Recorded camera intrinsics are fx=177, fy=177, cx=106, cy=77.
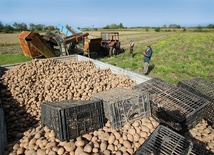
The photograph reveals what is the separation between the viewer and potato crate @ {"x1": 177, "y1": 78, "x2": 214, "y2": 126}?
4.08 meters

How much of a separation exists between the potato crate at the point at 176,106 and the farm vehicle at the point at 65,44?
6.52 meters

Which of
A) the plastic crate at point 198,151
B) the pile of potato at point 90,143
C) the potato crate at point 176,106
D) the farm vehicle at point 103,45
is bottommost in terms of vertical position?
the pile of potato at point 90,143

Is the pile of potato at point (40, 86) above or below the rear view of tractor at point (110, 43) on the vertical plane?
below

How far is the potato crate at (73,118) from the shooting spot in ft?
10.3

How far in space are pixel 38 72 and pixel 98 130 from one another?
365 centimetres

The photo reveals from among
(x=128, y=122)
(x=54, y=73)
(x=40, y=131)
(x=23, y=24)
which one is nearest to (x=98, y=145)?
(x=128, y=122)

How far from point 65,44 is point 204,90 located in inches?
304

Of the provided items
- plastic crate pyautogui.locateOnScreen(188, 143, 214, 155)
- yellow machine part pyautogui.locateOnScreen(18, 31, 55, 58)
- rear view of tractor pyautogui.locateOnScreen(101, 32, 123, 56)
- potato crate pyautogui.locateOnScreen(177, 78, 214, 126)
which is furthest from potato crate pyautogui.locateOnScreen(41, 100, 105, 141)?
rear view of tractor pyautogui.locateOnScreen(101, 32, 123, 56)

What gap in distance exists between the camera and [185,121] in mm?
3543

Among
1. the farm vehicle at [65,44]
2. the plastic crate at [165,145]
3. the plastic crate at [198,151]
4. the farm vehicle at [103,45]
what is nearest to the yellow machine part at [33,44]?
the farm vehicle at [65,44]

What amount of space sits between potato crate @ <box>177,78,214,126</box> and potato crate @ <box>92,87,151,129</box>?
142cm

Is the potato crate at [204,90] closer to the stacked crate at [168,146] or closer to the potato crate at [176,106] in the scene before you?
the potato crate at [176,106]

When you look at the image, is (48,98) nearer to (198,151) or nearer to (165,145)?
(165,145)

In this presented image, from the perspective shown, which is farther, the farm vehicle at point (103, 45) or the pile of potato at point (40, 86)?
the farm vehicle at point (103, 45)
